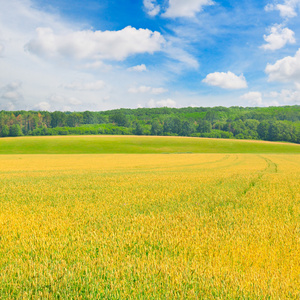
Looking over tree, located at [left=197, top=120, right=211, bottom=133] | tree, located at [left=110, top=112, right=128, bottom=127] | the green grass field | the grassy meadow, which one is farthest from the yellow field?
tree, located at [left=110, top=112, right=128, bottom=127]

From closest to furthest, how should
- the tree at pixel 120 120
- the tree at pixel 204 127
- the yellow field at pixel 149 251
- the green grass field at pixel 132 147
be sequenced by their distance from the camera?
the yellow field at pixel 149 251, the green grass field at pixel 132 147, the tree at pixel 204 127, the tree at pixel 120 120

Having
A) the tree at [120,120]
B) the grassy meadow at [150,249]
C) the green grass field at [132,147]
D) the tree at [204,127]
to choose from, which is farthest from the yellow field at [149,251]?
the tree at [120,120]

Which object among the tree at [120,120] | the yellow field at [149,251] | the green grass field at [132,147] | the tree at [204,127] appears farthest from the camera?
the tree at [120,120]

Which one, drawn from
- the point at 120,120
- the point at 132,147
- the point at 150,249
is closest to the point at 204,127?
the point at 120,120

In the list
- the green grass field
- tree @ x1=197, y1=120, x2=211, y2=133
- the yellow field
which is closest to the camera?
the yellow field

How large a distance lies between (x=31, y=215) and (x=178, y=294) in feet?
14.1

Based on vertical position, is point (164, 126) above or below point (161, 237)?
above

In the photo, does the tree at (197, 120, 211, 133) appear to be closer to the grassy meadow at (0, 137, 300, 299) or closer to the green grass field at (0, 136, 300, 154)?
the green grass field at (0, 136, 300, 154)

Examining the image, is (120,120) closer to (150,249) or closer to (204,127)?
(204,127)

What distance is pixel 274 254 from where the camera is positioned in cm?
349

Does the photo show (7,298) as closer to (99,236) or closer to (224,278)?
(99,236)

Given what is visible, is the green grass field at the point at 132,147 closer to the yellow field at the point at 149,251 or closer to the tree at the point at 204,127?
the tree at the point at 204,127

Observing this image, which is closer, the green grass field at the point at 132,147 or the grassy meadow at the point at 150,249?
the grassy meadow at the point at 150,249

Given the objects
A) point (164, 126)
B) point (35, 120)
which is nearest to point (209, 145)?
point (164, 126)
